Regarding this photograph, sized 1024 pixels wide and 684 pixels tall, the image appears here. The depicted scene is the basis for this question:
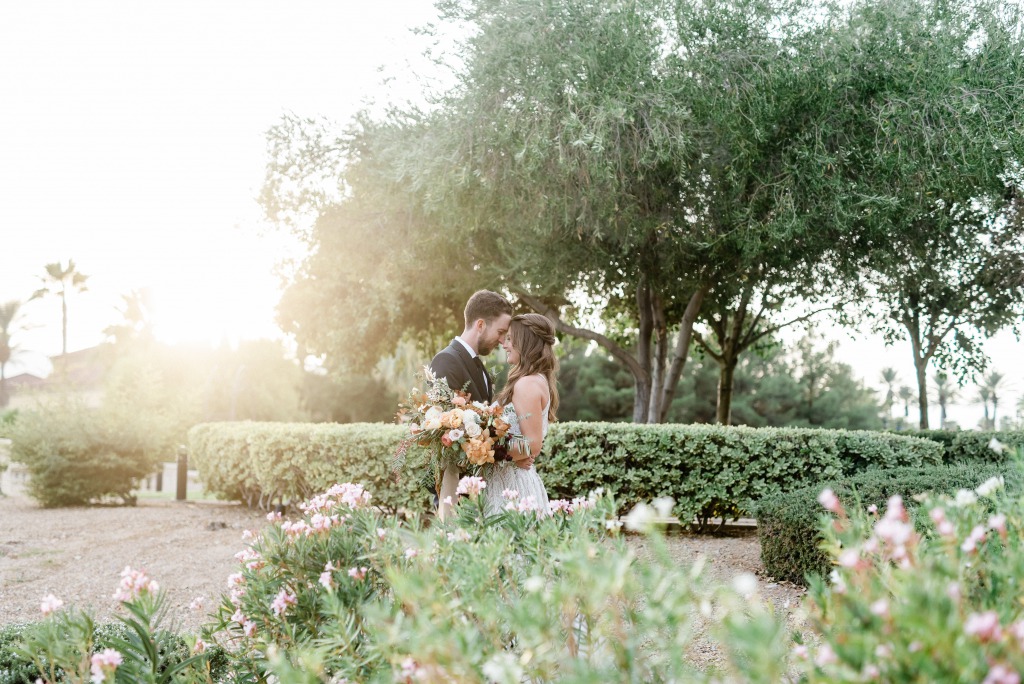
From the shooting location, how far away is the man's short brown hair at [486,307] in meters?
4.79

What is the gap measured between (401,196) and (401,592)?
12120mm

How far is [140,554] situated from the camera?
31.1 feet

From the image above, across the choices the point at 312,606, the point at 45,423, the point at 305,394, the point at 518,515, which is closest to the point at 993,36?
the point at 518,515

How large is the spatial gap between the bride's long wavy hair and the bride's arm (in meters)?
0.10

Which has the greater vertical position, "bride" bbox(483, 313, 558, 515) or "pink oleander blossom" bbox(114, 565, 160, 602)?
"bride" bbox(483, 313, 558, 515)

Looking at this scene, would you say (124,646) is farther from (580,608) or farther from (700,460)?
(700,460)

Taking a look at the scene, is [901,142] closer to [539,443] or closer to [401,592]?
[539,443]

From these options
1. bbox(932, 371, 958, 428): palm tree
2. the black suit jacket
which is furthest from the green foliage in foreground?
bbox(932, 371, 958, 428): palm tree

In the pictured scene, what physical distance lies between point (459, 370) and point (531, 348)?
48 cm

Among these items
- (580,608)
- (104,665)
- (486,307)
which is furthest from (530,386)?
(104,665)

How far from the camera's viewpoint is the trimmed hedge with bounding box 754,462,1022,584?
6441mm

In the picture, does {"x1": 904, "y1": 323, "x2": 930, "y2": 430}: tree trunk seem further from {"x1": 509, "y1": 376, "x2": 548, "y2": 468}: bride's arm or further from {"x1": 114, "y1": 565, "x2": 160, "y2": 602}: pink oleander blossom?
{"x1": 114, "y1": 565, "x2": 160, "y2": 602}: pink oleander blossom

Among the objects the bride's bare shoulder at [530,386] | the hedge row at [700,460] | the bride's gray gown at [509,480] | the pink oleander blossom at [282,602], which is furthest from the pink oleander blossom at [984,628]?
the hedge row at [700,460]

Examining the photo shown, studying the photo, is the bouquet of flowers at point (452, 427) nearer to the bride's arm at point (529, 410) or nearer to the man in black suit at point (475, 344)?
the bride's arm at point (529, 410)
